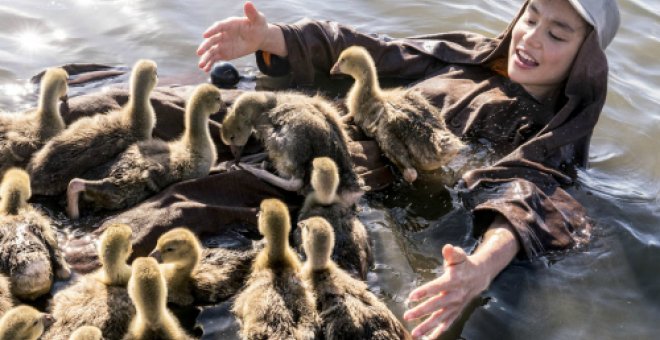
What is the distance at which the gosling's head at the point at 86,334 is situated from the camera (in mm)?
3229

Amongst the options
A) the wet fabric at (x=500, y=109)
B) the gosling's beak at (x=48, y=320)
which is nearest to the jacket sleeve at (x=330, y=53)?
the wet fabric at (x=500, y=109)

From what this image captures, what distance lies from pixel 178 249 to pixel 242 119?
1.48 metres

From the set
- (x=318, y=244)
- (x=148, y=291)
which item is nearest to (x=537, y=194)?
(x=318, y=244)

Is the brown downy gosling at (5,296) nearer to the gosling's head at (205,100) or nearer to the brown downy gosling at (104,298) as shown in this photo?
the brown downy gosling at (104,298)

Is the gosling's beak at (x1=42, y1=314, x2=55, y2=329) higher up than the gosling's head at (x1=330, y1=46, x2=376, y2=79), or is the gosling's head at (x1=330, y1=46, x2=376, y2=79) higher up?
the gosling's head at (x1=330, y1=46, x2=376, y2=79)

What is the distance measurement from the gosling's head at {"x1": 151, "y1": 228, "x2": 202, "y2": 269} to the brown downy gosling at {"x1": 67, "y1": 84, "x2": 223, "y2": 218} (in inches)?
26.1

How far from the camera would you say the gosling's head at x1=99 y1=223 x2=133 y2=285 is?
381 centimetres

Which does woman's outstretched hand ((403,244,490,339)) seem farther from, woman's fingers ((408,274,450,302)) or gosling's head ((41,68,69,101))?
gosling's head ((41,68,69,101))

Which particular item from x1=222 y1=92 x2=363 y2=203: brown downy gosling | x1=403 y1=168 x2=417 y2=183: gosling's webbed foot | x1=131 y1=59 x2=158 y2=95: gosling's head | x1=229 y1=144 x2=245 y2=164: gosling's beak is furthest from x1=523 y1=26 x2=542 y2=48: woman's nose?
x1=131 y1=59 x2=158 y2=95: gosling's head

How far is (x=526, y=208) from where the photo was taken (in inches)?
194

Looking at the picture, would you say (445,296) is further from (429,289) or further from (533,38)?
(533,38)

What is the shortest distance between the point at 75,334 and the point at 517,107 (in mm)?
4013

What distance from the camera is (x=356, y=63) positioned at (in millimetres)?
5980

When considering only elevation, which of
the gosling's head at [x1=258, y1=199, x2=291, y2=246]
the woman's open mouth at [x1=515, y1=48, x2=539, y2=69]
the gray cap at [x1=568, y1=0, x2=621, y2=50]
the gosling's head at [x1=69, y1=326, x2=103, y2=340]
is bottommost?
the gosling's head at [x1=69, y1=326, x2=103, y2=340]
